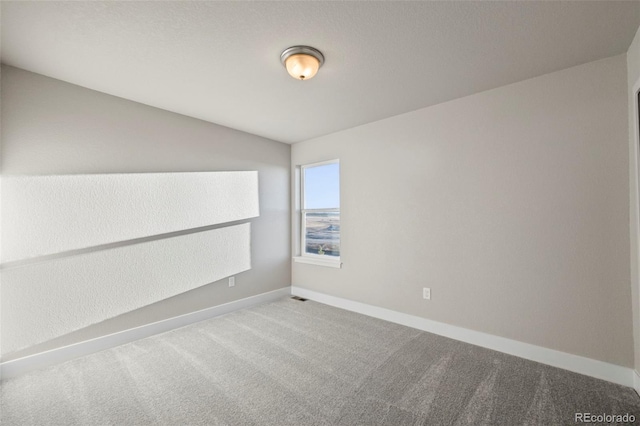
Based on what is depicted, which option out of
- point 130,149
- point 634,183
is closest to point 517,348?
point 634,183

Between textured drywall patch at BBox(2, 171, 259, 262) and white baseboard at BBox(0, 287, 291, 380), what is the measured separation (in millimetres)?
880

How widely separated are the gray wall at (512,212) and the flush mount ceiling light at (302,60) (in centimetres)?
162

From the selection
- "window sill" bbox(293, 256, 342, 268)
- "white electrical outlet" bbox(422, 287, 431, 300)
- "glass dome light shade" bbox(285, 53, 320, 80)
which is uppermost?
"glass dome light shade" bbox(285, 53, 320, 80)

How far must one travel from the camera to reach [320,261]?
4.18 meters

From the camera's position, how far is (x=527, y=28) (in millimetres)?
1838

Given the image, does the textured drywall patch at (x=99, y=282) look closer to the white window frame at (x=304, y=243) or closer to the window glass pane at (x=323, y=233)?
the white window frame at (x=304, y=243)

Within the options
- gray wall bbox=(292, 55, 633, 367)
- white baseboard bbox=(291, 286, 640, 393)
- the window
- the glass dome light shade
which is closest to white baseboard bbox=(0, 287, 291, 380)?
the window

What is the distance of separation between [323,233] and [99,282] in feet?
9.32

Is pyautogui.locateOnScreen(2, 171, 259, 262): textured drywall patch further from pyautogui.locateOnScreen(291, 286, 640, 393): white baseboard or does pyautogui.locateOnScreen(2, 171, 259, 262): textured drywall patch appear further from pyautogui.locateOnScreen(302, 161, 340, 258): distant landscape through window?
pyautogui.locateOnScreen(291, 286, 640, 393): white baseboard

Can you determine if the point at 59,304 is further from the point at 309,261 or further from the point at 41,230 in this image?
the point at 309,261

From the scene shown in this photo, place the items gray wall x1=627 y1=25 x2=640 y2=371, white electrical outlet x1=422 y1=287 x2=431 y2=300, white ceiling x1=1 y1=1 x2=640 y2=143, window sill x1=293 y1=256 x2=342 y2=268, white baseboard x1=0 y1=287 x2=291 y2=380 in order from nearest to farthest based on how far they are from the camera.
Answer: white ceiling x1=1 y1=1 x2=640 y2=143 < gray wall x1=627 y1=25 x2=640 y2=371 < white baseboard x1=0 y1=287 x2=291 y2=380 < white electrical outlet x1=422 y1=287 x2=431 y2=300 < window sill x1=293 y1=256 x2=342 y2=268

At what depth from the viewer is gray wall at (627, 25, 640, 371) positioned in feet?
6.44

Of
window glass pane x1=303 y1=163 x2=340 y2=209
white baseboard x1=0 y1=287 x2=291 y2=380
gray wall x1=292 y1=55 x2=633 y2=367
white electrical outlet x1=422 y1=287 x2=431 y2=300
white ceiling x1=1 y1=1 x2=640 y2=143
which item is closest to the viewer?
white ceiling x1=1 y1=1 x2=640 y2=143

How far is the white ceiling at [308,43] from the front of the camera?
5.53 ft
